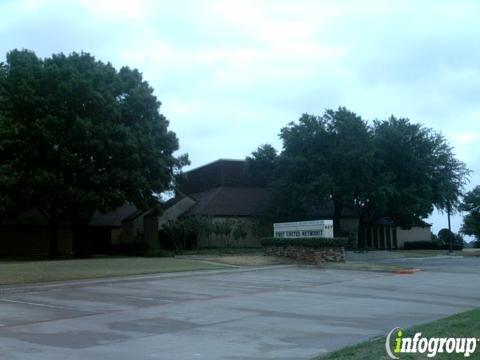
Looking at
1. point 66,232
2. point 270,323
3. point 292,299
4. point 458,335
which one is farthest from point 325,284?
point 66,232

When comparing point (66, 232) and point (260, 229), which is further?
point (66, 232)

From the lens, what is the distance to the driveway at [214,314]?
9820 millimetres

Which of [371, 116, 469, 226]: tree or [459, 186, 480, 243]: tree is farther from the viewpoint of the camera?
[459, 186, 480, 243]: tree

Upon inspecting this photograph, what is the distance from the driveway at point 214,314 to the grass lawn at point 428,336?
3.02 ft

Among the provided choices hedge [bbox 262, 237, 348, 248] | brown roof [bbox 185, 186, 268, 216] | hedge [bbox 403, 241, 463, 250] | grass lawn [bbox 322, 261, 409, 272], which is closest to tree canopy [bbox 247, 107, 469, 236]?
brown roof [bbox 185, 186, 268, 216]

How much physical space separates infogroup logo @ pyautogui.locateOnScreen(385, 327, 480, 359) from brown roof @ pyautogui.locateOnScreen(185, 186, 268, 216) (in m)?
40.0

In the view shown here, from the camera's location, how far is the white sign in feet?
112

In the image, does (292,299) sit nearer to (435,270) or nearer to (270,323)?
(270,323)

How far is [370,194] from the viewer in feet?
149

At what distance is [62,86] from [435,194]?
30.4 meters

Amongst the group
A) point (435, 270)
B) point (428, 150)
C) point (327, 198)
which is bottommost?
point (435, 270)

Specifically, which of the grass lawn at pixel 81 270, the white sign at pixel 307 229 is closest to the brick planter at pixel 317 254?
the white sign at pixel 307 229

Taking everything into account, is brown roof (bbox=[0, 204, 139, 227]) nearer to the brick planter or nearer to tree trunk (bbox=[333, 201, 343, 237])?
tree trunk (bbox=[333, 201, 343, 237])

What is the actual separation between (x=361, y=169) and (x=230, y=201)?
1161 centimetres
